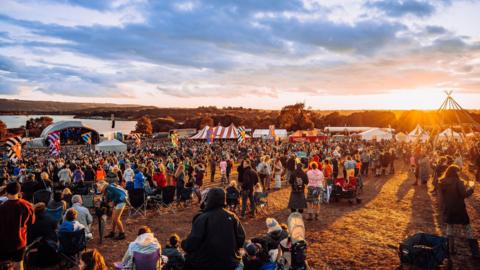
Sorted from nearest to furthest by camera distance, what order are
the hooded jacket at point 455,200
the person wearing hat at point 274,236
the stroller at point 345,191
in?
the person wearing hat at point 274,236, the hooded jacket at point 455,200, the stroller at point 345,191

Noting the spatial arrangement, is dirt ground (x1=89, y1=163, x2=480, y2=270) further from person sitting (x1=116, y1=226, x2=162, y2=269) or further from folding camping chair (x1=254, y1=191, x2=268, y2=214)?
person sitting (x1=116, y1=226, x2=162, y2=269)

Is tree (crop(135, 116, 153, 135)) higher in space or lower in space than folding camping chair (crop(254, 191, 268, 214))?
lower

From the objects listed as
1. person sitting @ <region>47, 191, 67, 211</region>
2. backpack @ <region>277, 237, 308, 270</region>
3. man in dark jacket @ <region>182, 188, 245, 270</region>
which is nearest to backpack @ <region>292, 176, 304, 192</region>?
backpack @ <region>277, 237, 308, 270</region>

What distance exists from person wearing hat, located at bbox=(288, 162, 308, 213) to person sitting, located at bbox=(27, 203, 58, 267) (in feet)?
16.8

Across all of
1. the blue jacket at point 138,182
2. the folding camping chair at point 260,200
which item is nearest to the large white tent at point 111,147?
the blue jacket at point 138,182

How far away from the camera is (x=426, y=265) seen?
5.39 metres

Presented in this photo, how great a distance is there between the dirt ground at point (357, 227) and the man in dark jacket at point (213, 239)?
3240 millimetres

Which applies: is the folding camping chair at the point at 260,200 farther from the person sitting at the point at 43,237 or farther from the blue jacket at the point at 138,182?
the person sitting at the point at 43,237

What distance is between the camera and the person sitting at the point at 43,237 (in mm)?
5758

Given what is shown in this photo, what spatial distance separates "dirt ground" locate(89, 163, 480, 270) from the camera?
20.7 ft

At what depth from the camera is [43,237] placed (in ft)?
19.1

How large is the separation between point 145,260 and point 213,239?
1.48 m

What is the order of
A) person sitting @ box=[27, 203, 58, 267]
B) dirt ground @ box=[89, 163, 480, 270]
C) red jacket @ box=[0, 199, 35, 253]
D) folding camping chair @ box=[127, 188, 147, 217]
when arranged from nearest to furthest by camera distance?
red jacket @ box=[0, 199, 35, 253] < person sitting @ box=[27, 203, 58, 267] < dirt ground @ box=[89, 163, 480, 270] < folding camping chair @ box=[127, 188, 147, 217]

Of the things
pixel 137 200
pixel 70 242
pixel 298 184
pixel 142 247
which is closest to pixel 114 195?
pixel 70 242
